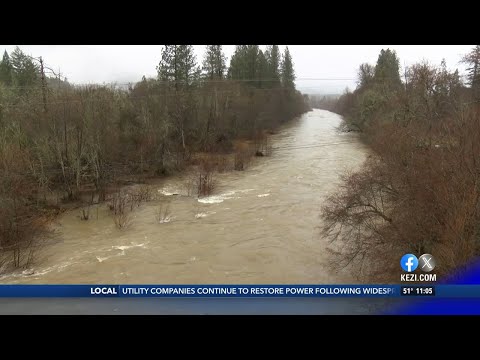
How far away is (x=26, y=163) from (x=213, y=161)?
13382 millimetres

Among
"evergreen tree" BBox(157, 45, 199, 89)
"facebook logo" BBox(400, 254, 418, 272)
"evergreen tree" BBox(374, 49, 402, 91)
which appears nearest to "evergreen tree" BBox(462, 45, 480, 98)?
"evergreen tree" BBox(374, 49, 402, 91)

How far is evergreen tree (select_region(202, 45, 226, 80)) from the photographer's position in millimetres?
44562

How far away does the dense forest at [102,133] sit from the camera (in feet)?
50.2

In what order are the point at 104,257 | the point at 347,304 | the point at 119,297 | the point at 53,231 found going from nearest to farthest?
the point at 347,304 < the point at 119,297 < the point at 104,257 < the point at 53,231

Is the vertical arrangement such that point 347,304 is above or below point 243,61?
below

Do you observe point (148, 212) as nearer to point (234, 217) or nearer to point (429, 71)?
point (234, 217)

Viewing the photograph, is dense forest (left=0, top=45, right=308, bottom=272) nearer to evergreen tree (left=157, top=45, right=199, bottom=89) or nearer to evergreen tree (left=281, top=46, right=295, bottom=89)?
evergreen tree (left=157, top=45, right=199, bottom=89)

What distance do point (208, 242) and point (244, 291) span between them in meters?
9.06

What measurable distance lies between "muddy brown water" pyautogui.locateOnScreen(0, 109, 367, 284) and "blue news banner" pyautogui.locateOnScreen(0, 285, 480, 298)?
545 cm

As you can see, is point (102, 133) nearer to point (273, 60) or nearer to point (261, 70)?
point (261, 70)

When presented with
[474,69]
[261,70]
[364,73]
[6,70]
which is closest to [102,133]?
[6,70]

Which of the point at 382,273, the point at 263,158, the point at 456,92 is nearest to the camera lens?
the point at 382,273

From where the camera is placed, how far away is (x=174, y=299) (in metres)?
4.42

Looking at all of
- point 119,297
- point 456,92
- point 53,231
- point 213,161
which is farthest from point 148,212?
point 456,92
